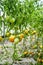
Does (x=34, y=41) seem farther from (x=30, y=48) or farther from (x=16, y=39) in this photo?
(x=16, y=39)

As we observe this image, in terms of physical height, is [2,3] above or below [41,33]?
above

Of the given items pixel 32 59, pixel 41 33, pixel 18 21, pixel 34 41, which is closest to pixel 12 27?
pixel 18 21

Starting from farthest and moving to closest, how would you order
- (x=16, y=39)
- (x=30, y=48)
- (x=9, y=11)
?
(x=30, y=48), (x=9, y=11), (x=16, y=39)

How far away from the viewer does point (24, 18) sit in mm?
1783

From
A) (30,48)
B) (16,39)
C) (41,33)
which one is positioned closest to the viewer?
(16,39)

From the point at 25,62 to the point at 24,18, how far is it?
4.43 ft

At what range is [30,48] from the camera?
139 inches

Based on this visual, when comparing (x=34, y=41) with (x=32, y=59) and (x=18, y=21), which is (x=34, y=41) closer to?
(x=32, y=59)

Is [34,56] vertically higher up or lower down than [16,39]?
lower down

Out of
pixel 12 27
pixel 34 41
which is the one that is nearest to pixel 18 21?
pixel 12 27

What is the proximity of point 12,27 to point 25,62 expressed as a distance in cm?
149

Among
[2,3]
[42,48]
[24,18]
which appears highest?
[2,3]

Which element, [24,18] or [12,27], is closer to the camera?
[12,27]

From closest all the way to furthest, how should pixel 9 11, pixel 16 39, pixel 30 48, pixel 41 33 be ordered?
pixel 16 39 < pixel 9 11 < pixel 41 33 < pixel 30 48
